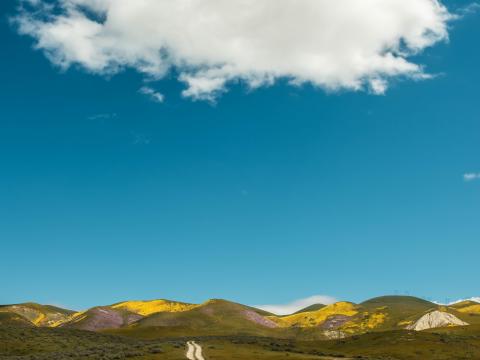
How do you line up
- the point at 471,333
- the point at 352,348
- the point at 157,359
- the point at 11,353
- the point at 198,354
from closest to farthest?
1. the point at 157,359
2. the point at 198,354
3. the point at 11,353
4. the point at 352,348
5. the point at 471,333

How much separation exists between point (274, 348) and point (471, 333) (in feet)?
224

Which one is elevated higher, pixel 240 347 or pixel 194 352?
pixel 240 347

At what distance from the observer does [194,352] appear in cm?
11850

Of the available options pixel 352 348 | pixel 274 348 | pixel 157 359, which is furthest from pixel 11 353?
pixel 352 348

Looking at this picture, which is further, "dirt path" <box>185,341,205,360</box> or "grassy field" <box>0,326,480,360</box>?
"grassy field" <box>0,326,480,360</box>

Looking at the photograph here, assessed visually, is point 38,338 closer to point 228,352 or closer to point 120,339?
point 120,339

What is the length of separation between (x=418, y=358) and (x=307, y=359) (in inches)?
1482

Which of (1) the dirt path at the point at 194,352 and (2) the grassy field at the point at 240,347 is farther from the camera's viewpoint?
(2) the grassy field at the point at 240,347

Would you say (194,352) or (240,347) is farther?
(240,347)

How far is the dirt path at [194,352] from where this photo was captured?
10797 centimetres

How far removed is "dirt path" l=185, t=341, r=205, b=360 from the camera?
108 metres

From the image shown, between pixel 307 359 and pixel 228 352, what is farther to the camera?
pixel 228 352

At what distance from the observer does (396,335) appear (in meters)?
163

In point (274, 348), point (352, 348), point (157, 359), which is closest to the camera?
point (157, 359)
